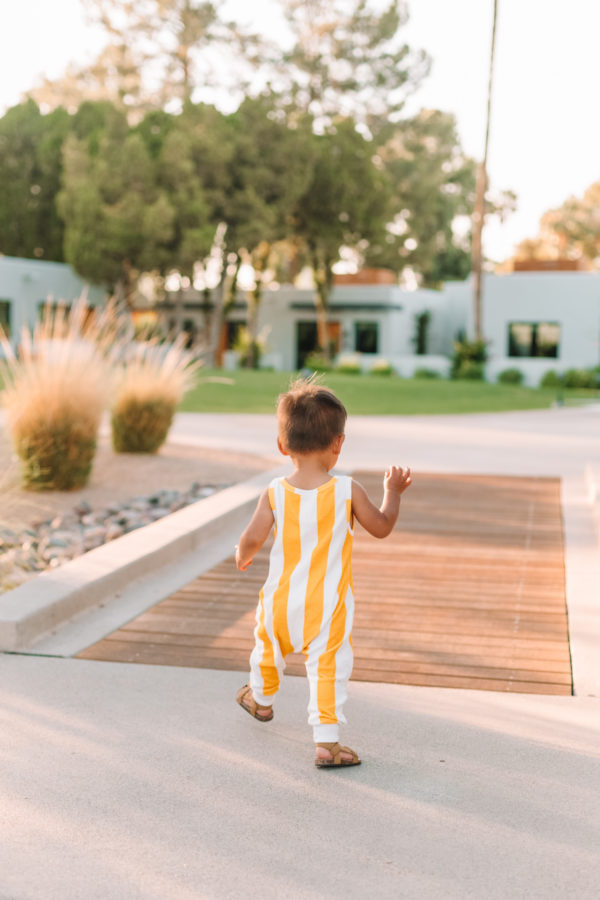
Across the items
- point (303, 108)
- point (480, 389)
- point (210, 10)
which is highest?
point (210, 10)

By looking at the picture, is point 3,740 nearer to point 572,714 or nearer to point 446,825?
point 446,825

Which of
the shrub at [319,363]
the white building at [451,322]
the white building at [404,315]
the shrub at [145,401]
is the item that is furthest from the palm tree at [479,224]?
the shrub at [145,401]

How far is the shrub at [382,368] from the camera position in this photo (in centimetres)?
3388

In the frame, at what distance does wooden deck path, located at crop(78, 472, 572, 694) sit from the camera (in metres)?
4.27

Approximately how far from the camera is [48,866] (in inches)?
102

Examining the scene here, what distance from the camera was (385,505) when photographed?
3330 millimetres

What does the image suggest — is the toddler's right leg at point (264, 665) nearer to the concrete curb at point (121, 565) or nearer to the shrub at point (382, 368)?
the concrete curb at point (121, 565)

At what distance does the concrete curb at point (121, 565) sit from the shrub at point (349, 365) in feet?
87.0

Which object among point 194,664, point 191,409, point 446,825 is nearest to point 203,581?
point 194,664

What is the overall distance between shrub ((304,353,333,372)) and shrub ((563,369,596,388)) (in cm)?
738

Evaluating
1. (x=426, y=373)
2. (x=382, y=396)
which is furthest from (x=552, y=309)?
(x=382, y=396)

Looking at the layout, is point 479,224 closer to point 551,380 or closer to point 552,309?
point 552,309

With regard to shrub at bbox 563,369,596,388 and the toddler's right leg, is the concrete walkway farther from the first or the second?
shrub at bbox 563,369,596,388

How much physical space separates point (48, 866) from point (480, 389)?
24334 mm
